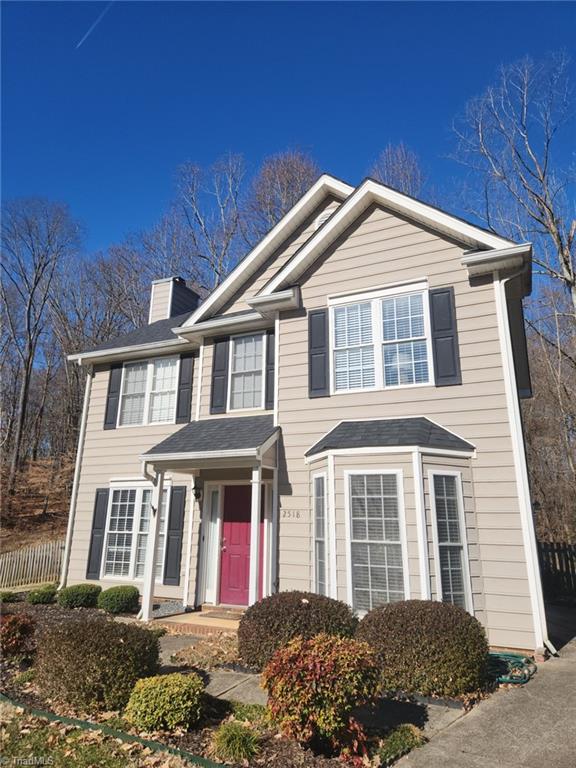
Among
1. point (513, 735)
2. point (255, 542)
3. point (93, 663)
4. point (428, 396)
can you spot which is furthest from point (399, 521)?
point (93, 663)

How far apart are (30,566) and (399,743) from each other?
48.1 feet

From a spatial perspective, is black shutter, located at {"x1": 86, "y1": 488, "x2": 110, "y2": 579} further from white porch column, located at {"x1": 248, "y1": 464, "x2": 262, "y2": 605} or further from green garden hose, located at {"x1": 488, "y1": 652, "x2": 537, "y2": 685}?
green garden hose, located at {"x1": 488, "y1": 652, "x2": 537, "y2": 685}

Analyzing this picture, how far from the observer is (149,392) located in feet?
40.2

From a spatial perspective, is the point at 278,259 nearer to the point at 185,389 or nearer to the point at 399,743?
the point at 185,389

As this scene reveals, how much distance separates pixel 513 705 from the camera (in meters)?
4.95

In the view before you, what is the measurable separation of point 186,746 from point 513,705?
3.36 m

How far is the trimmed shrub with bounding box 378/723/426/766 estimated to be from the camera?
391 cm

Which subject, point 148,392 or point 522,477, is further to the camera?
point 148,392

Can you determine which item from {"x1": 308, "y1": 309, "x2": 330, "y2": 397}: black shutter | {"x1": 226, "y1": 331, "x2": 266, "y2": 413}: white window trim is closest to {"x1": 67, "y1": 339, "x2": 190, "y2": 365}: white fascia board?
{"x1": 226, "y1": 331, "x2": 266, "y2": 413}: white window trim

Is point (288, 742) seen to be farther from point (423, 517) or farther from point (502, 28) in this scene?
point (502, 28)

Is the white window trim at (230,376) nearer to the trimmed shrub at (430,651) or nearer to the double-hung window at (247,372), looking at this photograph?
the double-hung window at (247,372)

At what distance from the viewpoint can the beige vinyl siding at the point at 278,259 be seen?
1149 cm

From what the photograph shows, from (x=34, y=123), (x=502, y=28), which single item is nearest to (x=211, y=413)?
(x=34, y=123)

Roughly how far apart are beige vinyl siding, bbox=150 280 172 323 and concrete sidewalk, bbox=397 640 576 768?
1277 cm
